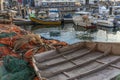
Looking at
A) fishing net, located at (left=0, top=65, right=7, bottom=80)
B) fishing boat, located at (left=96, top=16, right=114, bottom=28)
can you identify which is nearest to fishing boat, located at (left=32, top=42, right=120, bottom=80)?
fishing net, located at (left=0, top=65, right=7, bottom=80)

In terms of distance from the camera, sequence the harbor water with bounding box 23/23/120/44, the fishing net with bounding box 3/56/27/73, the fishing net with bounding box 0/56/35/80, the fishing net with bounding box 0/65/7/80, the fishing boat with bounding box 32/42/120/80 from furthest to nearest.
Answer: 1. the harbor water with bounding box 23/23/120/44
2. the fishing net with bounding box 3/56/27/73
3. the fishing net with bounding box 0/65/7/80
4. the fishing net with bounding box 0/56/35/80
5. the fishing boat with bounding box 32/42/120/80

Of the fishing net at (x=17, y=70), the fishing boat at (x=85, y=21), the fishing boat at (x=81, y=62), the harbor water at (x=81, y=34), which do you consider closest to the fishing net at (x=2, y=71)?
the fishing net at (x=17, y=70)

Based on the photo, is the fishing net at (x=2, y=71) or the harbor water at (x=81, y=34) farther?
the harbor water at (x=81, y=34)

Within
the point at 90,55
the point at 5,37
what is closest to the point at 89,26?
the point at 5,37

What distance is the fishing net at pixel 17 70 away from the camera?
8326 mm

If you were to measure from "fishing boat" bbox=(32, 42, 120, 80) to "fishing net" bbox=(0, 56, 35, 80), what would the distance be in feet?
1.26

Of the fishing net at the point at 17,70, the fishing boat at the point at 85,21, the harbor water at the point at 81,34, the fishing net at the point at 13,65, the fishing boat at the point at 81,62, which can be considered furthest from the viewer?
the fishing boat at the point at 85,21

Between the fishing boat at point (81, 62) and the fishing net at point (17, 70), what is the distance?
15.2 inches

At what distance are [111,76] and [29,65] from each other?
11.0ft

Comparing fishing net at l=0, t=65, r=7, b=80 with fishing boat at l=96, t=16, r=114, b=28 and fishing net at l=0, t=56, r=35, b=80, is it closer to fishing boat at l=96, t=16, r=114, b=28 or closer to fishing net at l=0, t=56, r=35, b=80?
fishing net at l=0, t=56, r=35, b=80

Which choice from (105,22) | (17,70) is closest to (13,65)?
(17,70)

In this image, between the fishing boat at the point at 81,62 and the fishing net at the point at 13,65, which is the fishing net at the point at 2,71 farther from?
the fishing boat at the point at 81,62

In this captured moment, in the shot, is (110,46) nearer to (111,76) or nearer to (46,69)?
(111,76)

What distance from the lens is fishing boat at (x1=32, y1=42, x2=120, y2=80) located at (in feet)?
26.5
